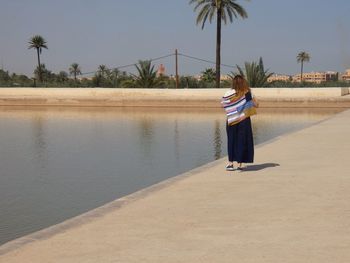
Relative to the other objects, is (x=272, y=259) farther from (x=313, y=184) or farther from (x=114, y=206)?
(x=313, y=184)

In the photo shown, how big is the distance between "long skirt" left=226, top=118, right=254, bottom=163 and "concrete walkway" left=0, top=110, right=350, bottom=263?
23 cm

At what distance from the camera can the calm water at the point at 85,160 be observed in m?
6.94

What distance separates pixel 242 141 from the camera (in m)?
7.26

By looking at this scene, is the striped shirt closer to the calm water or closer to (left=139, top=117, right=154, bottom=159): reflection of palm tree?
the calm water

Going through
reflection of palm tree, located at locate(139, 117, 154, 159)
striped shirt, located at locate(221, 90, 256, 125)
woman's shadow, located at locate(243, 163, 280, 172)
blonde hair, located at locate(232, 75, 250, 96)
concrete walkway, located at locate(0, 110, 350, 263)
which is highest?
blonde hair, located at locate(232, 75, 250, 96)

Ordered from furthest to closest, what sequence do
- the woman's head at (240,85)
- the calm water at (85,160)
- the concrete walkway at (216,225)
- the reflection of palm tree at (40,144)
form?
the reflection of palm tree at (40,144) < the woman's head at (240,85) < the calm water at (85,160) < the concrete walkway at (216,225)

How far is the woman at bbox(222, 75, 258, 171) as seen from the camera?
285 inches

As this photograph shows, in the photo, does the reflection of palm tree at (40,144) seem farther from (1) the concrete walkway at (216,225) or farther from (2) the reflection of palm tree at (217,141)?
(1) the concrete walkway at (216,225)

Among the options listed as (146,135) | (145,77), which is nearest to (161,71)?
(145,77)

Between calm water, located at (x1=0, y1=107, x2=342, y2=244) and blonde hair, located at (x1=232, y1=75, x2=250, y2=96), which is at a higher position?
blonde hair, located at (x1=232, y1=75, x2=250, y2=96)

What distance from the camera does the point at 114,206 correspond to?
5.33 m

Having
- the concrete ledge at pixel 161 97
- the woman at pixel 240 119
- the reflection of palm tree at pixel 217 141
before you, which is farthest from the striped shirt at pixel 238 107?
the concrete ledge at pixel 161 97

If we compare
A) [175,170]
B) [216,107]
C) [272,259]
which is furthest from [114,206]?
[216,107]

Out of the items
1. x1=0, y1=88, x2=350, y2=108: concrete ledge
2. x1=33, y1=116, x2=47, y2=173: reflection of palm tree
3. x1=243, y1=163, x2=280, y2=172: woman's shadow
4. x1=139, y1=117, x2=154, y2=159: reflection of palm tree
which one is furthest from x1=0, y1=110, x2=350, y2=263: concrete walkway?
x1=0, y1=88, x2=350, y2=108: concrete ledge
